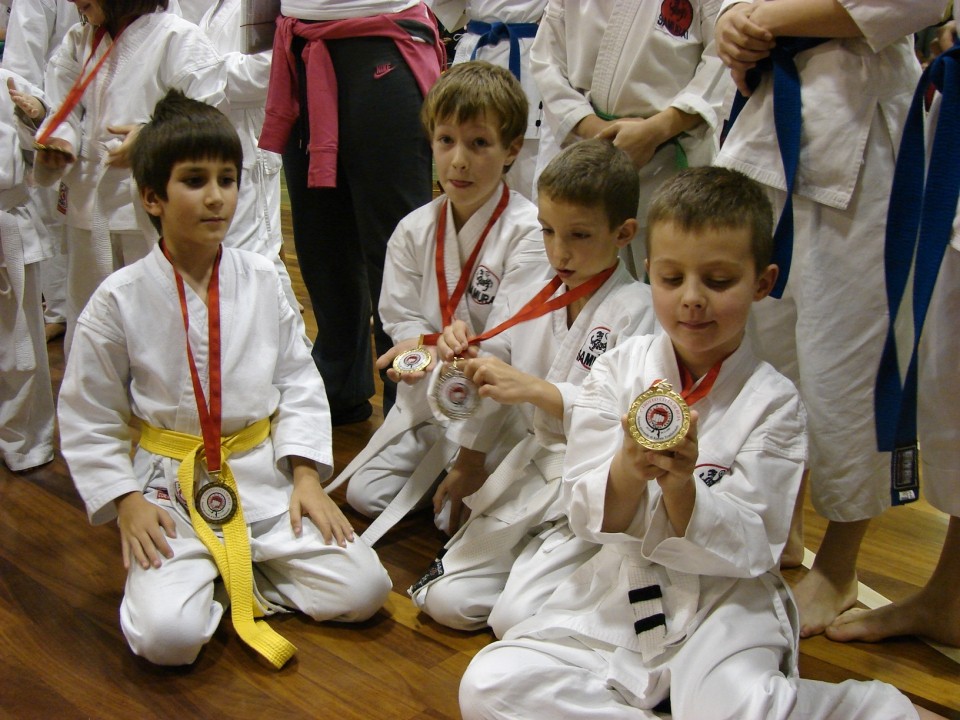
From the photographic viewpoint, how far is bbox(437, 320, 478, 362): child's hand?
204 cm

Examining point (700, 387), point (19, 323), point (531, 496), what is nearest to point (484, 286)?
point (531, 496)

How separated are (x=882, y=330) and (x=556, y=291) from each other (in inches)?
26.9

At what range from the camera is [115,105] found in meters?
2.67

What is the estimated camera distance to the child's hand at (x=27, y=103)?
8.43 ft

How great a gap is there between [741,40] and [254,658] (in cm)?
154

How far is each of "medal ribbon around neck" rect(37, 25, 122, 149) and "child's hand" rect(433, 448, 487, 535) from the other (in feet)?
5.14

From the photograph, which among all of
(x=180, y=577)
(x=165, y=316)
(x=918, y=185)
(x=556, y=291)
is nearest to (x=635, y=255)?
(x=556, y=291)

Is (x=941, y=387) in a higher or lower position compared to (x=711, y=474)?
higher

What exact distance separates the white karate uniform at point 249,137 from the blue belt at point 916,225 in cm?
185

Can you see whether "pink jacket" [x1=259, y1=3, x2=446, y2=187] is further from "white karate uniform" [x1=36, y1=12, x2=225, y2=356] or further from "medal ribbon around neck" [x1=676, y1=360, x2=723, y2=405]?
"medal ribbon around neck" [x1=676, y1=360, x2=723, y2=405]

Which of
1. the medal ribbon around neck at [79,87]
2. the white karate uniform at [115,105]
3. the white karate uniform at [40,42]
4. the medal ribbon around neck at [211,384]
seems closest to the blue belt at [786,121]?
the medal ribbon around neck at [211,384]

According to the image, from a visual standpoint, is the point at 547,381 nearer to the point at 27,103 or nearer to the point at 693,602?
the point at 693,602

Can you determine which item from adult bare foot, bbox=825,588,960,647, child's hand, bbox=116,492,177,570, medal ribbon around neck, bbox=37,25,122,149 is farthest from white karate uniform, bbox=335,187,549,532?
medal ribbon around neck, bbox=37,25,122,149

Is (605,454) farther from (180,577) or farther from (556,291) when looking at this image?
(180,577)
